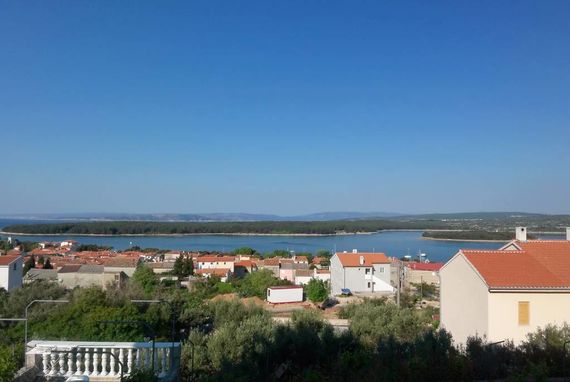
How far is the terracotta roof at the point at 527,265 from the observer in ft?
38.0

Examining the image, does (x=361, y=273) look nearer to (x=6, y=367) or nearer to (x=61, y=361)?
(x=61, y=361)

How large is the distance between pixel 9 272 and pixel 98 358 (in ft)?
84.2

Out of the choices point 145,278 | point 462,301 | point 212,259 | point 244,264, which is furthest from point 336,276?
point 462,301

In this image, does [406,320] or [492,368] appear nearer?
[492,368]

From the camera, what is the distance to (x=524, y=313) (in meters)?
11.4

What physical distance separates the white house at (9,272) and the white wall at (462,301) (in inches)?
903

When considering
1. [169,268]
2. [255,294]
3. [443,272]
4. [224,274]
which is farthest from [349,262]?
[443,272]

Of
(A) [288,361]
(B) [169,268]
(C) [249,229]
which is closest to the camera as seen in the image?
(A) [288,361]

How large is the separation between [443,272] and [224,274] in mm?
33119

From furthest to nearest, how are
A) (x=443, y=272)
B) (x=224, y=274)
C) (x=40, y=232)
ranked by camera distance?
(x=40, y=232), (x=224, y=274), (x=443, y=272)

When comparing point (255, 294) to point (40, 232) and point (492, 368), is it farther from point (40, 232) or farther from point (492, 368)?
point (40, 232)

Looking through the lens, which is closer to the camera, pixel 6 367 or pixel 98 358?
pixel 6 367

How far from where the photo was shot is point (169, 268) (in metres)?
49.2

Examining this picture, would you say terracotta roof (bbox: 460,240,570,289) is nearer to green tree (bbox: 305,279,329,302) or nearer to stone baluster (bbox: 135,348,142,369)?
stone baluster (bbox: 135,348,142,369)
